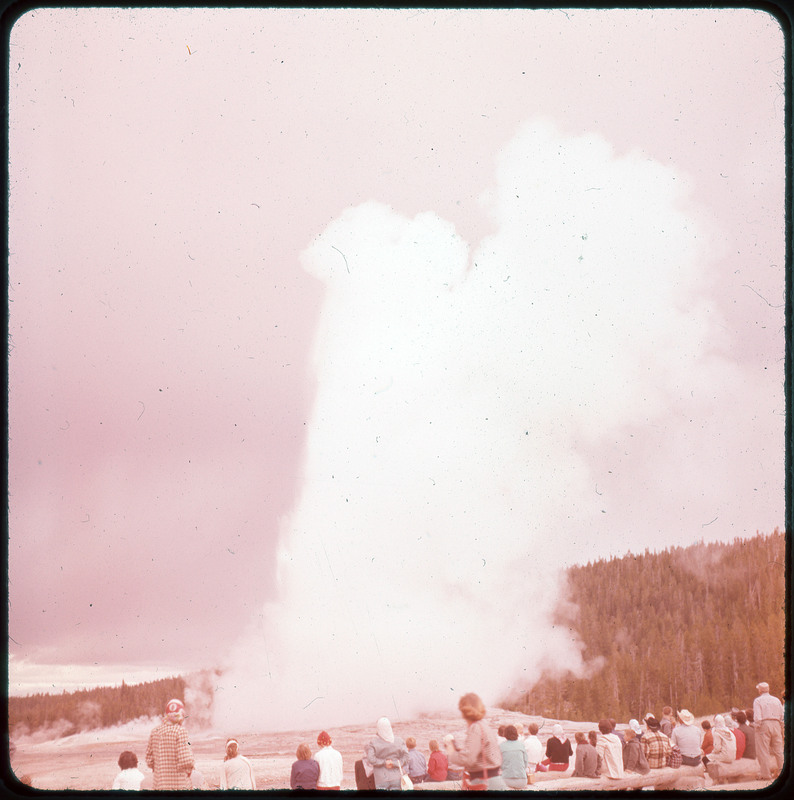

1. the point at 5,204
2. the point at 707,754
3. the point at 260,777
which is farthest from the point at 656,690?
the point at 5,204

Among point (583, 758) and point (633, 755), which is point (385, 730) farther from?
point (633, 755)

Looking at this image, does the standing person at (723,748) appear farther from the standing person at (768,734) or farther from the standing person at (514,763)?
the standing person at (514,763)

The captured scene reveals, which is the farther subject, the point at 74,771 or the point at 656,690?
the point at 656,690

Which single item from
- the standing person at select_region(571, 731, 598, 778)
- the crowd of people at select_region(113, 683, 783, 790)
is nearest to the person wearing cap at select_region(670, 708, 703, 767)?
the crowd of people at select_region(113, 683, 783, 790)

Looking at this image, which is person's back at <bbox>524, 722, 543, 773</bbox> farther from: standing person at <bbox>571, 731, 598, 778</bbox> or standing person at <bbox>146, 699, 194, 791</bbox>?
standing person at <bbox>146, 699, 194, 791</bbox>

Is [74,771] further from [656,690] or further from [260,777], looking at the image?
[656,690]

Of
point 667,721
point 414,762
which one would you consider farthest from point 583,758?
point 414,762
